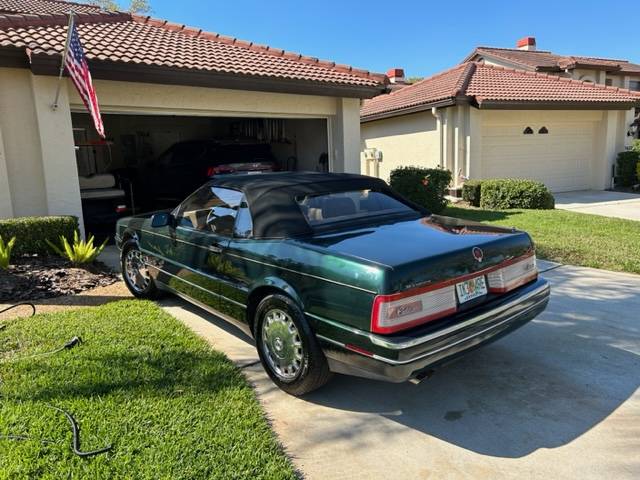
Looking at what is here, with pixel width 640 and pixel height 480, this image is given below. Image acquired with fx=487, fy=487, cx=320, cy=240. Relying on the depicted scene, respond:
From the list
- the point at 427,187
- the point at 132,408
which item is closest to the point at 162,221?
the point at 132,408

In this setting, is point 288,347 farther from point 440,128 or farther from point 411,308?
point 440,128

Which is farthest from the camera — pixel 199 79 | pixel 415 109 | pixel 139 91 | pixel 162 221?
pixel 415 109

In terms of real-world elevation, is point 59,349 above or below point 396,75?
below

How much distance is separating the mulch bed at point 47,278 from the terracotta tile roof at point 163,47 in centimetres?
317

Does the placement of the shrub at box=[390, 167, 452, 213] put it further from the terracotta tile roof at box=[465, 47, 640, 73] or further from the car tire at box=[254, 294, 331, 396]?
the terracotta tile roof at box=[465, 47, 640, 73]

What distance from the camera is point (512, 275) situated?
357 centimetres

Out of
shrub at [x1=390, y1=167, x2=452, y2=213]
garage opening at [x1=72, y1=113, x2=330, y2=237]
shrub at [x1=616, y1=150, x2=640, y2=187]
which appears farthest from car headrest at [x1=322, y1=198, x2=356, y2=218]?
shrub at [x1=616, y1=150, x2=640, y2=187]

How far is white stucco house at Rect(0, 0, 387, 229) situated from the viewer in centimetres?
772

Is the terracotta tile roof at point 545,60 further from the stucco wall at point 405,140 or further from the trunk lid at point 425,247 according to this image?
the trunk lid at point 425,247

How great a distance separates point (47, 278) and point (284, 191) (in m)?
4.04

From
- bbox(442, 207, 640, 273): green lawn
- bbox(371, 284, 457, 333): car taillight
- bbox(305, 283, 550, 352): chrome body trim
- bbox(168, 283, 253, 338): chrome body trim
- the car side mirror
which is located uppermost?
the car side mirror

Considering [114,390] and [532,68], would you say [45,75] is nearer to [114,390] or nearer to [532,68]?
[114,390]

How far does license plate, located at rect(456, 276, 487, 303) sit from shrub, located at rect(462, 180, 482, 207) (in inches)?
417

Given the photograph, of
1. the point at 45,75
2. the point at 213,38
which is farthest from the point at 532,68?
the point at 45,75
